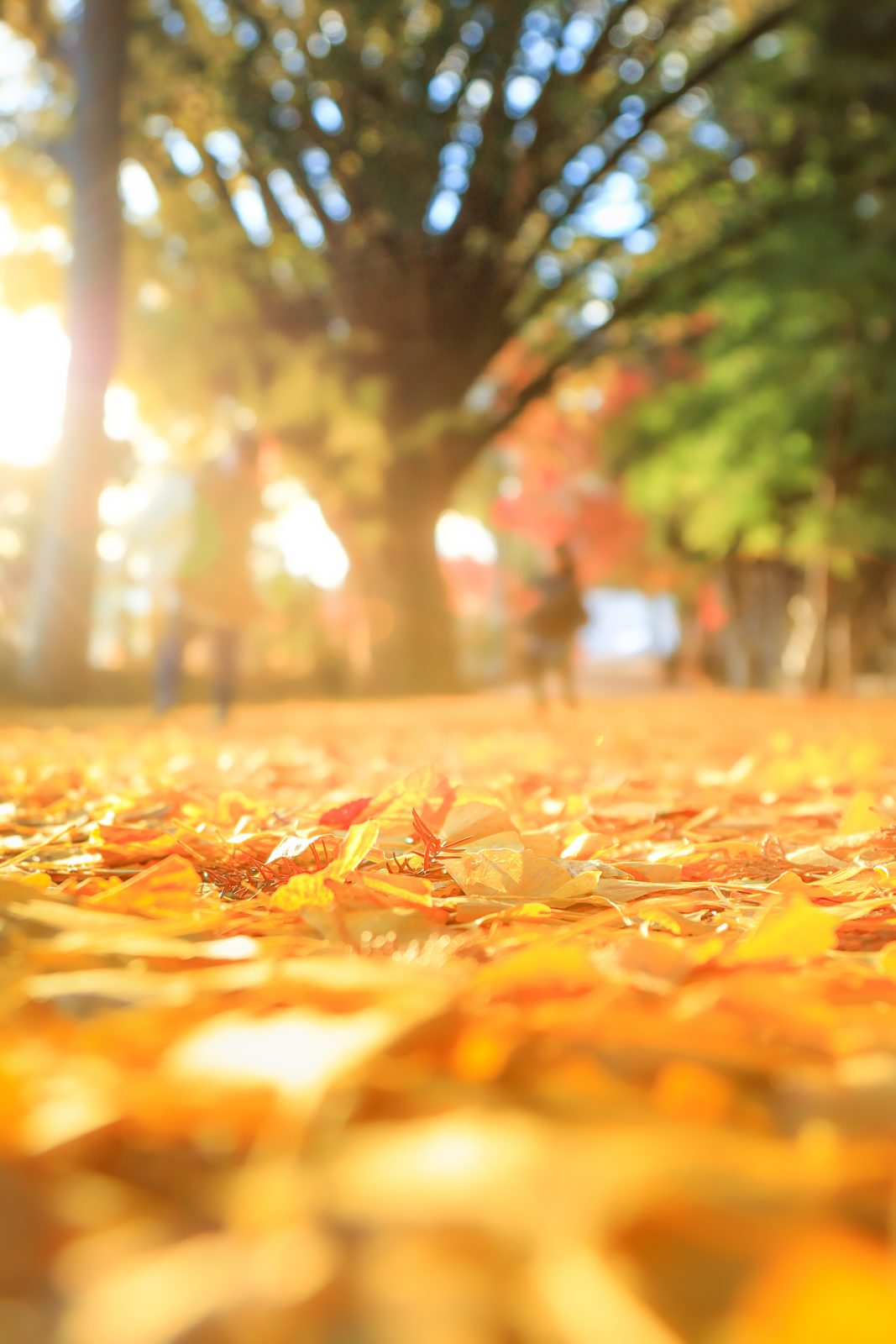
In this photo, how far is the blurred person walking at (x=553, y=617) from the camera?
9.77 meters

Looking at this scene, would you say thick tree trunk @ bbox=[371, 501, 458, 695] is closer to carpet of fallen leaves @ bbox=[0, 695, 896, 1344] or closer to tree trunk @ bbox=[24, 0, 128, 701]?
tree trunk @ bbox=[24, 0, 128, 701]

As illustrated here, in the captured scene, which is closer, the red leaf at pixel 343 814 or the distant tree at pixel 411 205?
the red leaf at pixel 343 814

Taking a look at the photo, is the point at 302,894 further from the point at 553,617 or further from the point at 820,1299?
the point at 553,617

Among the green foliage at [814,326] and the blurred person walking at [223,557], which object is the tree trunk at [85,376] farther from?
the green foliage at [814,326]

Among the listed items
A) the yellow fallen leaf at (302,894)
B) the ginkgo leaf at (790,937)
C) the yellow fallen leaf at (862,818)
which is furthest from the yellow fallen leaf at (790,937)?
the yellow fallen leaf at (862,818)

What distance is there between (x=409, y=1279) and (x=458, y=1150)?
3.1 inches

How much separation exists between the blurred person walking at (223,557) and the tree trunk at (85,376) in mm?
2458

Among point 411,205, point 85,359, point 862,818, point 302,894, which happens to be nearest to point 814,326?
point 411,205

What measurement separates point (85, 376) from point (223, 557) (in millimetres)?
3560

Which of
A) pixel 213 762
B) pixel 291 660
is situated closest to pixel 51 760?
pixel 213 762

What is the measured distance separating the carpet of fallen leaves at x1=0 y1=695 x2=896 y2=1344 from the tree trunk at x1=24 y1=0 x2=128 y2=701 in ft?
28.4

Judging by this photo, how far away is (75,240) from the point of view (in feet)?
32.2

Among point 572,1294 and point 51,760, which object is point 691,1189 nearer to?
point 572,1294

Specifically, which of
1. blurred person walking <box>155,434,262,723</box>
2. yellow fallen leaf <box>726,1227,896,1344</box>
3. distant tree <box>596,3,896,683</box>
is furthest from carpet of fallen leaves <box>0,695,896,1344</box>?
distant tree <box>596,3,896,683</box>
